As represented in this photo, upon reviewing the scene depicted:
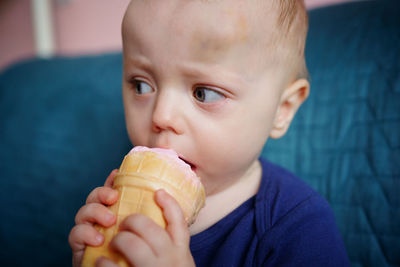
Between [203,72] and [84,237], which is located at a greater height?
[203,72]

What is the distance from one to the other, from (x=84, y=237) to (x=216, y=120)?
33 cm

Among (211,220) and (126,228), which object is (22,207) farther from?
(126,228)

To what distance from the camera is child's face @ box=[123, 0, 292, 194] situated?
615 millimetres

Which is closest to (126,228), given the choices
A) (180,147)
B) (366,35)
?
(180,147)

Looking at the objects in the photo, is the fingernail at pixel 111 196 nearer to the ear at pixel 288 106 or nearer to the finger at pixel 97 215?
the finger at pixel 97 215

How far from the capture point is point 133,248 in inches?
19.3

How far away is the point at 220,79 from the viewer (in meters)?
0.64

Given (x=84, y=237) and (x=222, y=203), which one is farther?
(x=222, y=203)

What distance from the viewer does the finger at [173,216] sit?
0.53 metres

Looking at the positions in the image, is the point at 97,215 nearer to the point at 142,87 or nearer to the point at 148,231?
the point at 148,231

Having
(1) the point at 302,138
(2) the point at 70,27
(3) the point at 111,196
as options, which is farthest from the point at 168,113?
(2) the point at 70,27

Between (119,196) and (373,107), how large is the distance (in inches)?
31.3

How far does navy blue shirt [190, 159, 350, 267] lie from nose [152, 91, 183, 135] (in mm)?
297

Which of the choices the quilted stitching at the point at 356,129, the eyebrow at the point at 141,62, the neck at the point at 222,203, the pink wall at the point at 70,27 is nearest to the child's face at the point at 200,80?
the eyebrow at the point at 141,62
